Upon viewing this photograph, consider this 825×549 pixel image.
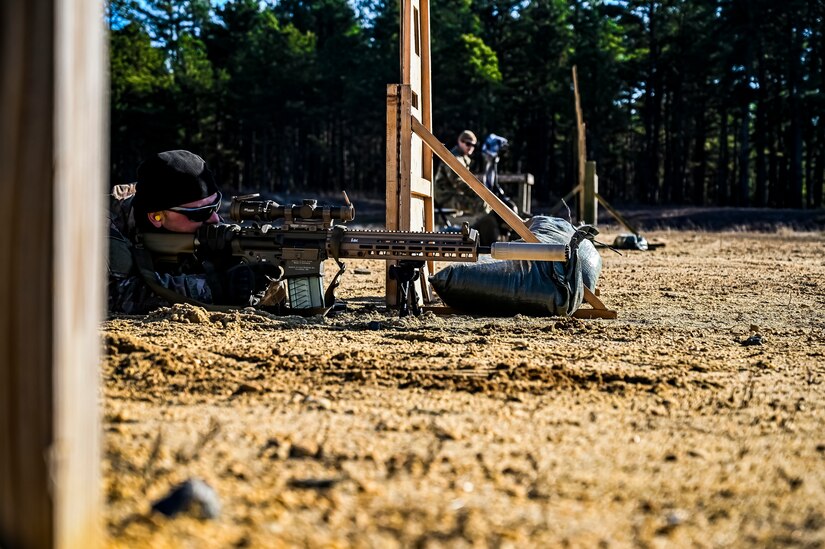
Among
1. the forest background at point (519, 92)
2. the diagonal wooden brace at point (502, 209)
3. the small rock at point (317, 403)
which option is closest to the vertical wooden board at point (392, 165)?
the diagonal wooden brace at point (502, 209)

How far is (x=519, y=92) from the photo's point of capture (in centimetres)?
5619

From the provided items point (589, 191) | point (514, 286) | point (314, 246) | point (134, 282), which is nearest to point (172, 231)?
point (134, 282)

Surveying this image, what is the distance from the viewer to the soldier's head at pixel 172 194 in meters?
6.83

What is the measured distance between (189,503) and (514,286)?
514cm

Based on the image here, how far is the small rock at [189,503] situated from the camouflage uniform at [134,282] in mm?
4900

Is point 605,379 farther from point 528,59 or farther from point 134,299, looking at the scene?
point 528,59

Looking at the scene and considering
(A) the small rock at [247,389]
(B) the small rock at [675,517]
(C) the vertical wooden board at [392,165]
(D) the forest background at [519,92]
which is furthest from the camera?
(D) the forest background at [519,92]

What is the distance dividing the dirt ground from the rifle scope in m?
0.75

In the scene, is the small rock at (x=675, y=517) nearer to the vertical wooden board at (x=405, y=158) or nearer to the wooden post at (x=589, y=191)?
the vertical wooden board at (x=405, y=158)

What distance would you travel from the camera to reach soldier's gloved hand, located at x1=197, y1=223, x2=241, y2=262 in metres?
6.88

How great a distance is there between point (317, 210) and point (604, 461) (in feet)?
13.9

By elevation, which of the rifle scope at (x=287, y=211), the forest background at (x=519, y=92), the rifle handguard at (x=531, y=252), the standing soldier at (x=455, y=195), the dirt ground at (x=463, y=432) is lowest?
the dirt ground at (x=463, y=432)

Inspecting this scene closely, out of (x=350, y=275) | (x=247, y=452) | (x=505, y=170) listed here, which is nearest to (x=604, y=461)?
(x=247, y=452)

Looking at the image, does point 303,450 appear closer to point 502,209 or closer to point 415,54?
point 502,209
